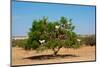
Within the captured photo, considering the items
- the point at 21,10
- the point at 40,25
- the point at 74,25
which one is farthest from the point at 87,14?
the point at 21,10

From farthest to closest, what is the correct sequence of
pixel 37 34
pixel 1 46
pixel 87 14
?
pixel 87 14 → pixel 37 34 → pixel 1 46

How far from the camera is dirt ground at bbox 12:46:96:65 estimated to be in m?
2.45

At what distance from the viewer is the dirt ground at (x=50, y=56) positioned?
245 centimetres

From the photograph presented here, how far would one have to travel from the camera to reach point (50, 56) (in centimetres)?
260

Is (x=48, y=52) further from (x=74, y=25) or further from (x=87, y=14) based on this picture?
(x=87, y=14)

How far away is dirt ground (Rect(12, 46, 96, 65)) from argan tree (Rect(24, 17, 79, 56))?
58 mm

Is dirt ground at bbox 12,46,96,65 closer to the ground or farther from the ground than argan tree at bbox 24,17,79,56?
closer to the ground

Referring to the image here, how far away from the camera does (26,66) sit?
8.15 ft

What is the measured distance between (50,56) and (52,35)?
251 millimetres

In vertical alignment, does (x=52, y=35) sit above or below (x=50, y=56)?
above

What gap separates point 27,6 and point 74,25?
63 centimetres

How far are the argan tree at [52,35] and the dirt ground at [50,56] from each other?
6 centimetres

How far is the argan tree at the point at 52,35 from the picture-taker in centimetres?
254

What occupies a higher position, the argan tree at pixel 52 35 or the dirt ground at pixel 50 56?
the argan tree at pixel 52 35
